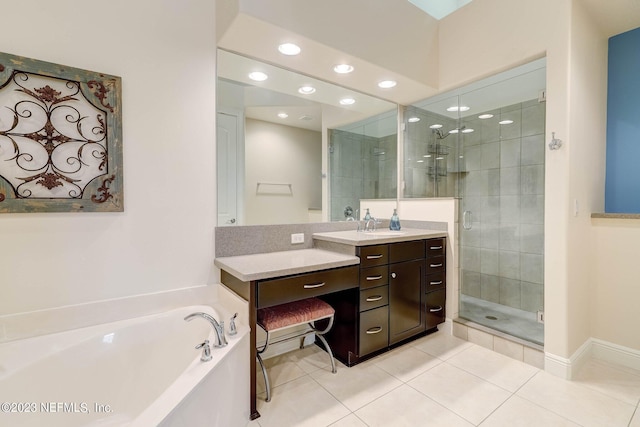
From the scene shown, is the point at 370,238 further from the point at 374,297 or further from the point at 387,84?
the point at 387,84

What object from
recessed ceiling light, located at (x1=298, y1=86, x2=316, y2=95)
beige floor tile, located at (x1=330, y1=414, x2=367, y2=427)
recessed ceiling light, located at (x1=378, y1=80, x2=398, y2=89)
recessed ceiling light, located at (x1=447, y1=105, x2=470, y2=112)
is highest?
→ recessed ceiling light, located at (x1=378, y1=80, x2=398, y2=89)

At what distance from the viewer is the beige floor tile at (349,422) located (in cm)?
154

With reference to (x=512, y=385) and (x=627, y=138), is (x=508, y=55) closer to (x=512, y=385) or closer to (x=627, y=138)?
(x=627, y=138)

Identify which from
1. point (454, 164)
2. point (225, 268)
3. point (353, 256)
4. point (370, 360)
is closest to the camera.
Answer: point (225, 268)

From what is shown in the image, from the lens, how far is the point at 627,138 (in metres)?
2.30

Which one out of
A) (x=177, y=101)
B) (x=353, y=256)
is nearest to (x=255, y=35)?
(x=177, y=101)

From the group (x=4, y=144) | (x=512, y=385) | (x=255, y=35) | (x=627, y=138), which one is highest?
(x=255, y=35)

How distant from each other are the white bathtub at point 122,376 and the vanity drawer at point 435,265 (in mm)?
1667

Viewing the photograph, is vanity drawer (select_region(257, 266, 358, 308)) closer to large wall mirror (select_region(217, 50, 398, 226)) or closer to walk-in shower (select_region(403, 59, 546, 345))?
large wall mirror (select_region(217, 50, 398, 226))

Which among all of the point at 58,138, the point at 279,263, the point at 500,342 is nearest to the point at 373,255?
the point at 279,263

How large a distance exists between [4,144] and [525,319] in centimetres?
357

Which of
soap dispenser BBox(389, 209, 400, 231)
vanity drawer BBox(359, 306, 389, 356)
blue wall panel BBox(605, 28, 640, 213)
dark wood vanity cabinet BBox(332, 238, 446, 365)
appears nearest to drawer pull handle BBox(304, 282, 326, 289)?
dark wood vanity cabinet BBox(332, 238, 446, 365)

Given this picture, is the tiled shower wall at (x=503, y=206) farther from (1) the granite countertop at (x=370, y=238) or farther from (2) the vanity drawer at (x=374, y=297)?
(2) the vanity drawer at (x=374, y=297)

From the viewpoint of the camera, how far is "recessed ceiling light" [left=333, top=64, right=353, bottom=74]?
7.28 ft
